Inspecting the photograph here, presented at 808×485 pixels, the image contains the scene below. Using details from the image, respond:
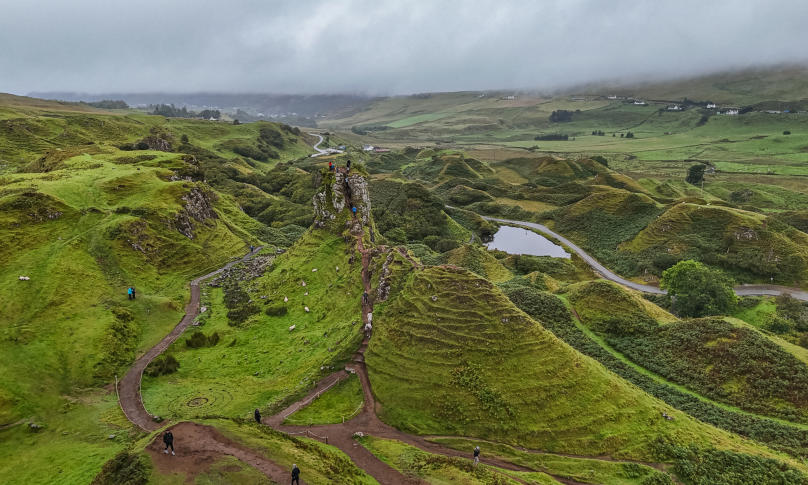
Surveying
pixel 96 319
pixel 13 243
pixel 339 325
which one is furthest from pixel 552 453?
pixel 13 243

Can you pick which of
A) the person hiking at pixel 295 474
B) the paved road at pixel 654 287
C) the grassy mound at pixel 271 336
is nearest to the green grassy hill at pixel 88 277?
the grassy mound at pixel 271 336

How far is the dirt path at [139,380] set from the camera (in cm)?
3509

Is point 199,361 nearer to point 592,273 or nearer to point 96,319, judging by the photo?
point 96,319

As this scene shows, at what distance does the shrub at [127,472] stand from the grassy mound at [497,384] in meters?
17.9

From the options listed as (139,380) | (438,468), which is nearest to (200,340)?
(139,380)

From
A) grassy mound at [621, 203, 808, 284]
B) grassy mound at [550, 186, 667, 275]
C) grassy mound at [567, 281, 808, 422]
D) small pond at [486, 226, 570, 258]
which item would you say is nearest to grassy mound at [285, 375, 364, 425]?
grassy mound at [567, 281, 808, 422]

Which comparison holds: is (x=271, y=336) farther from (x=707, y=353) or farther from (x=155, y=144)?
(x=155, y=144)

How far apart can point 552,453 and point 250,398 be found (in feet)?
→ 89.2

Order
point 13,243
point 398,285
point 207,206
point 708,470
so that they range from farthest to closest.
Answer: point 207,206 < point 13,243 < point 398,285 < point 708,470

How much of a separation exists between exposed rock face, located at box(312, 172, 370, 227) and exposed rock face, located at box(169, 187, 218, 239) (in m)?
25.7

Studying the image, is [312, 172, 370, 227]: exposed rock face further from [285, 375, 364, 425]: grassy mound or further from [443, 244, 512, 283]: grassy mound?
[285, 375, 364, 425]: grassy mound

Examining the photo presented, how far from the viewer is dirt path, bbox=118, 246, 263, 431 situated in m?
35.1

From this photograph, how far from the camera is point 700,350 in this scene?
47.8 meters

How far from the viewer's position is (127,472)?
22516 mm
